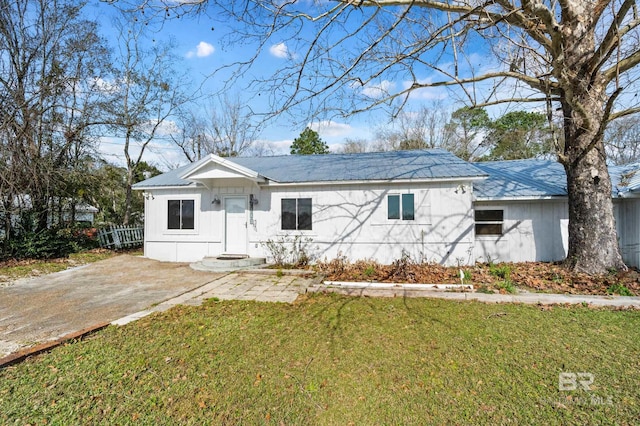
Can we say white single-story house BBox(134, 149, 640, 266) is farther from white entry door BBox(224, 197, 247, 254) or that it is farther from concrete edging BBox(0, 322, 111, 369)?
concrete edging BBox(0, 322, 111, 369)

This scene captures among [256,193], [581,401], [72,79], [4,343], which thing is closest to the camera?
[581,401]

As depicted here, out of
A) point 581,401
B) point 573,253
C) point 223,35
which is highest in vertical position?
point 223,35

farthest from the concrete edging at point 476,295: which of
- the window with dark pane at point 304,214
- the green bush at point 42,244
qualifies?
the green bush at point 42,244

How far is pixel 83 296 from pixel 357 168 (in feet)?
29.3

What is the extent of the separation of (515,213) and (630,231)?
3.20 m

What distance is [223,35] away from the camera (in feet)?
16.9

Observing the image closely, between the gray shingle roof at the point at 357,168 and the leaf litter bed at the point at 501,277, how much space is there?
9.63 feet

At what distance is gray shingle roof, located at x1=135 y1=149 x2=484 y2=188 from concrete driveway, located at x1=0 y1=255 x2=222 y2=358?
3.62 meters

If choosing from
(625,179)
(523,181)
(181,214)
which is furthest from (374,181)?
(625,179)

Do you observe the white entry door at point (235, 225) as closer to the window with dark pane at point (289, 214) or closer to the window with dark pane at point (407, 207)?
the window with dark pane at point (289, 214)

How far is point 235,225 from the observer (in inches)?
425

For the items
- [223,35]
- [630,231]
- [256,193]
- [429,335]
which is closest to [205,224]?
[256,193]

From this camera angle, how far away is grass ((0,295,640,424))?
2.67 meters

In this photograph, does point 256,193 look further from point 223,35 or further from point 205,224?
point 223,35
